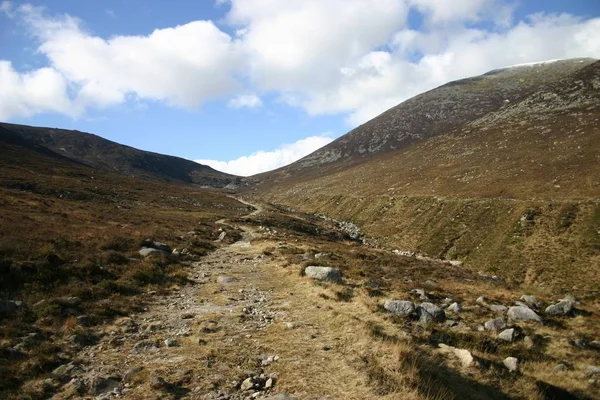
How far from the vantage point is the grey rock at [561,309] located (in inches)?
637

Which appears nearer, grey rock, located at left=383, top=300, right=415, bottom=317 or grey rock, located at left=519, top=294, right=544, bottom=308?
grey rock, located at left=383, top=300, right=415, bottom=317

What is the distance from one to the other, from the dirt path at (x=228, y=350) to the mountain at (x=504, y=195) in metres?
27.1

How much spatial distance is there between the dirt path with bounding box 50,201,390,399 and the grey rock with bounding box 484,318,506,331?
4.78 m

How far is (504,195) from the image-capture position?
49.1 meters

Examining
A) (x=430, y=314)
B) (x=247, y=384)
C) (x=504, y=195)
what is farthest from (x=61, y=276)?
(x=504, y=195)

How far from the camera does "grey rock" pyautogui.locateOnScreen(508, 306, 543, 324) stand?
1513 centimetres

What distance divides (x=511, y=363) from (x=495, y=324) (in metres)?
3.49

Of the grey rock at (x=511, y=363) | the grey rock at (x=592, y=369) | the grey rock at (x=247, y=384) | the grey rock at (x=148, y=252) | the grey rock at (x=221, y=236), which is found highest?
the grey rock at (x=148, y=252)

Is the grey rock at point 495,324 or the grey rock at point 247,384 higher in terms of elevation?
the grey rock at point 247,384

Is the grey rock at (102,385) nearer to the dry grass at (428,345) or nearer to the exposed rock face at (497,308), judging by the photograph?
the dry grass at (428,345)

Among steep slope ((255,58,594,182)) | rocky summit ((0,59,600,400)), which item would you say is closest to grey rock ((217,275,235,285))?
rocky summit ((0,59,600,400))

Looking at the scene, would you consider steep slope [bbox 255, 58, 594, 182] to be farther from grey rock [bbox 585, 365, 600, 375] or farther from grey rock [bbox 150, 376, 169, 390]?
grey rock [bbox 150, 376, 169, 390]

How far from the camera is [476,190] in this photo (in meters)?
54.6

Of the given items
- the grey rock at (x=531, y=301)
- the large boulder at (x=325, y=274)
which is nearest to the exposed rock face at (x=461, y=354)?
the large boulder at (x=325, y=274)
